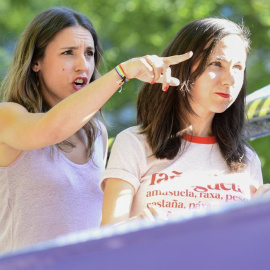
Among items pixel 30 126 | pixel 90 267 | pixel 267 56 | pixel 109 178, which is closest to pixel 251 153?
pixel 109 178

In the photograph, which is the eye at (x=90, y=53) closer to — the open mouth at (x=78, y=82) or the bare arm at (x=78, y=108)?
the open mouth at (x=78, y=82)

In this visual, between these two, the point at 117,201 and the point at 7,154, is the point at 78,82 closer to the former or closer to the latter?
the point at 7,154

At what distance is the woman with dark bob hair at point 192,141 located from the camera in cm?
173

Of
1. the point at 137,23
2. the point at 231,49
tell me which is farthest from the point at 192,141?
the point at 137,23

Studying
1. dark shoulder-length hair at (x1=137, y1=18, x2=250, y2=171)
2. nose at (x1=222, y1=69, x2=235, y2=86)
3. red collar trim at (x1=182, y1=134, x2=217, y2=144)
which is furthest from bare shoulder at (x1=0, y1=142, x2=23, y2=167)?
nose at (x1=222, y1=69, x2=235, y2=86)

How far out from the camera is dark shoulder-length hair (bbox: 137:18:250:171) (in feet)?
6.03

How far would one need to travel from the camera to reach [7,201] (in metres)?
1.99

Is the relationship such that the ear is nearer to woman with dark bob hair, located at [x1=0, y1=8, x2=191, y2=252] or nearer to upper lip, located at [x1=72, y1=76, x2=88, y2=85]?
woman with dark bob hair, located at [x1=0, y1=8, x2=191, y2=252]

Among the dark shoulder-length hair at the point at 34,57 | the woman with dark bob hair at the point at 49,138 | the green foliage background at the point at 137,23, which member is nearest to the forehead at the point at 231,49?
the woman with dark bob hair at the point at 49,138

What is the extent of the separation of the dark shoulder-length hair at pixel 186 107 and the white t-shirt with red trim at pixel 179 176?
3 centimetres

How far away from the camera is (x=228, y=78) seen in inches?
71.3

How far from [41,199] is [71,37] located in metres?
0.50

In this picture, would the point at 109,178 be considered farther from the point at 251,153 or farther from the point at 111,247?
the point at 111,247

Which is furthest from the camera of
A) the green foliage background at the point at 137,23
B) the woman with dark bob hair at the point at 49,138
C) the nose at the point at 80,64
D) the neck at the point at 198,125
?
the green foliage background at the point at 137,23
